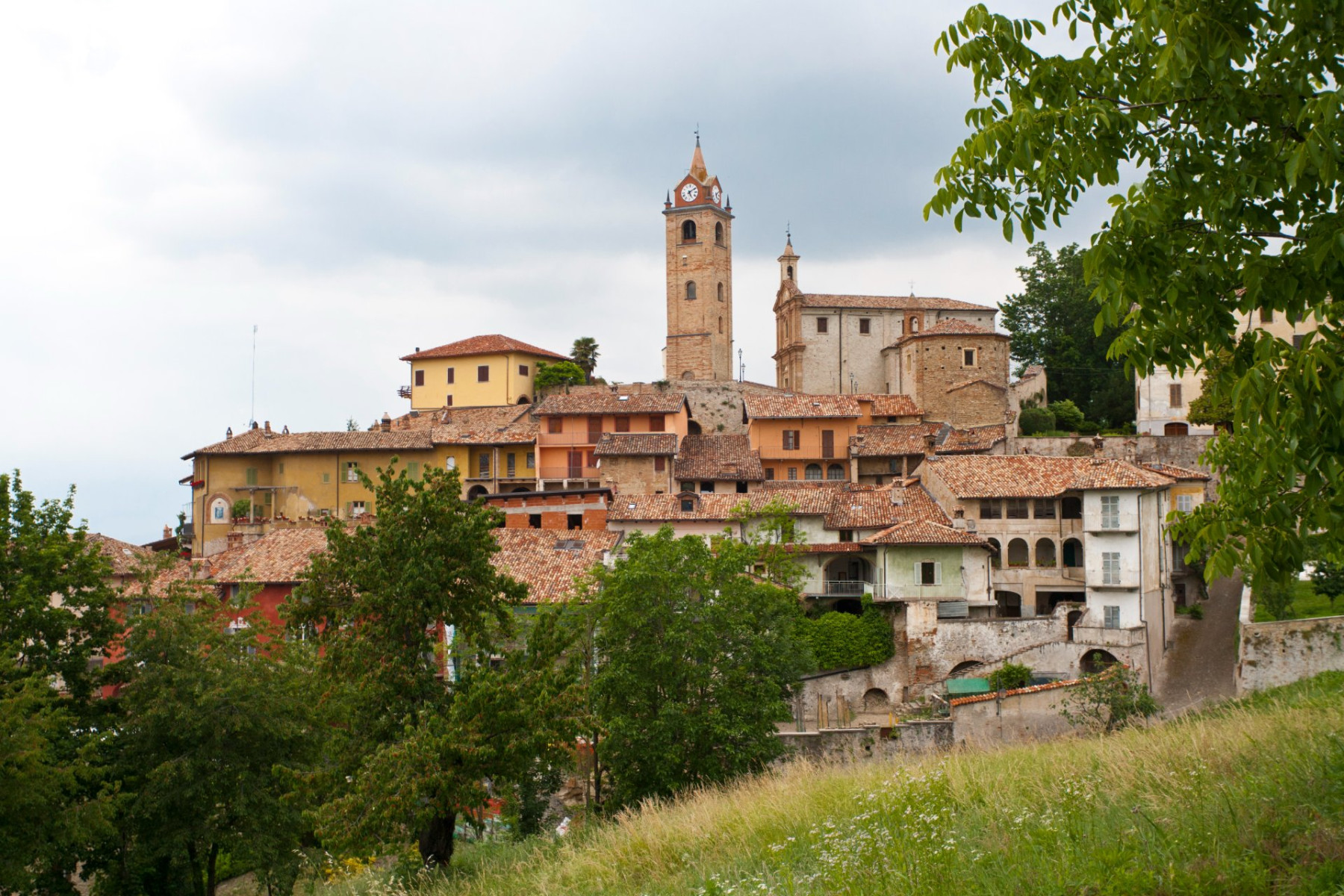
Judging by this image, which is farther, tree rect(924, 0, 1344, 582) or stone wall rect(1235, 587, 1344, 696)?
stone wall rect(1235, 587, 1344, 696)

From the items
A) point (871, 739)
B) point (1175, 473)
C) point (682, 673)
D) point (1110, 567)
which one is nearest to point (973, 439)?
point (1175, 473)

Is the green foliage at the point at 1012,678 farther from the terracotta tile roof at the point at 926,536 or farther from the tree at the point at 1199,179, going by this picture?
the tree at the point at 1199,179

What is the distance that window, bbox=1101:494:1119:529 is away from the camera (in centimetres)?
3359

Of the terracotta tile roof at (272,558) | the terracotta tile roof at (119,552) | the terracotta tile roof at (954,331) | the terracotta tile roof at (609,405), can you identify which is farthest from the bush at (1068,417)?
the terracotta tile roof at (119,552)

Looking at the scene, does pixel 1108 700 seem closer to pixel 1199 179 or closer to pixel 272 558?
pixel 1199 179

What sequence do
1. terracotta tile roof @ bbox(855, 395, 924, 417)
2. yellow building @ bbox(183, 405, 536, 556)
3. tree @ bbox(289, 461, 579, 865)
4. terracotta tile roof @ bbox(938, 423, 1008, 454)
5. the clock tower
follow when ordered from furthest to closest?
the clock tower < terracotta tile roof @ bbox(855, 395, 924, 417) < yellow building @ bbox(183, 405, 536, 556) < terracotta tile roof @ bbox(938, 423, 1008, 454) < tree @ bbox(289, 461, 579, 865)

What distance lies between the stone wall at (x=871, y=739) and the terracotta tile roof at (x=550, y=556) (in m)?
8.17

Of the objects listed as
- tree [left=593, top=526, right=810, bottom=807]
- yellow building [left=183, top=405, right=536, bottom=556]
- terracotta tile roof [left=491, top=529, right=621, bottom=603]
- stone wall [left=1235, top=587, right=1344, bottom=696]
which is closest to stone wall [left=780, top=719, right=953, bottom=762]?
tree [left=593, top=526, right=810, bottom=807]

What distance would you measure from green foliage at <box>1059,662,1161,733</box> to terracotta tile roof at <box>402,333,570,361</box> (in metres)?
40.2

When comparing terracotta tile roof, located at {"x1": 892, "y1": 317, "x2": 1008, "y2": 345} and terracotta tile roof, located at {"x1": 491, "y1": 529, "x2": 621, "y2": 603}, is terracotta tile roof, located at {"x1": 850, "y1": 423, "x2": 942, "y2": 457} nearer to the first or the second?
terracotta tile roof, located at {"x1": 892, "y1": 317, "x2": 1008, "y2": 345}

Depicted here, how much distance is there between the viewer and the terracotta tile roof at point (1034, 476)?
33.8m

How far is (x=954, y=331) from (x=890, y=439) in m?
11.1

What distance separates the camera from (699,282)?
70.2 meters

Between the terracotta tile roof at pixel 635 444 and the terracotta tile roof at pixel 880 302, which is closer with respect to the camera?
the terracotta tile roof at pixel 635 444
